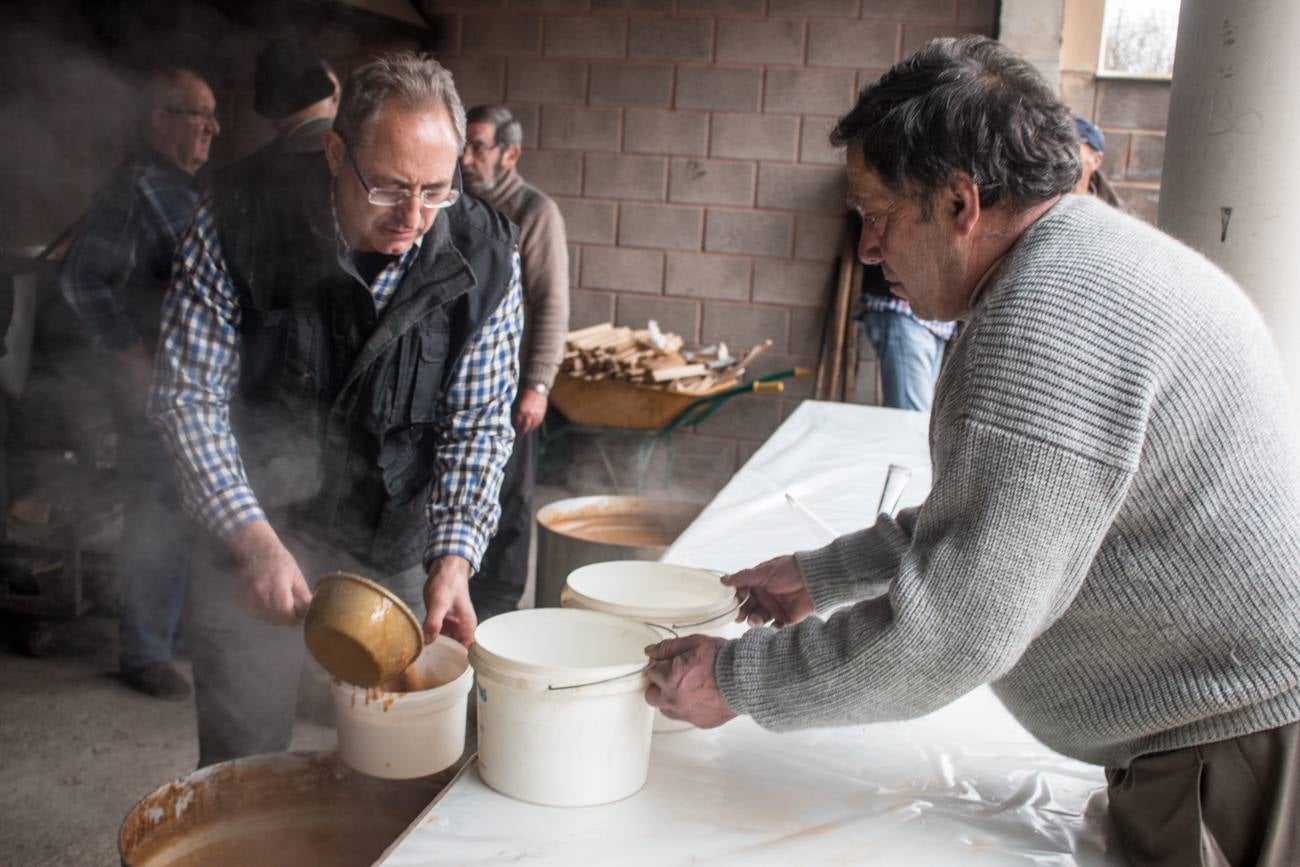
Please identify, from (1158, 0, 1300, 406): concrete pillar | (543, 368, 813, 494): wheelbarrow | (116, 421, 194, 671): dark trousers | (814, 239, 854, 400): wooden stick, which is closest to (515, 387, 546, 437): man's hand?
(543, 368, 813, 494): wheelbarrow

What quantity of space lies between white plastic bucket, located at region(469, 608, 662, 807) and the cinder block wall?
487 cm

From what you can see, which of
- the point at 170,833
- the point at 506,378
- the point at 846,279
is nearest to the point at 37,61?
the point at 846,279

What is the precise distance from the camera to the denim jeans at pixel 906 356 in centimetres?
521

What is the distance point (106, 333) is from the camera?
3.45m

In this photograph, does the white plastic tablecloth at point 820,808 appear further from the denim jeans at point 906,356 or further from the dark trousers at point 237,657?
the denim jeans at point 906,356

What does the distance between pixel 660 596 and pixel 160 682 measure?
2.65m

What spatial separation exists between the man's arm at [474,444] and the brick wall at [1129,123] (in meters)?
4.64

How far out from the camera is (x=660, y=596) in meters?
1.82

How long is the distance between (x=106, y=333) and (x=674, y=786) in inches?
→ 106

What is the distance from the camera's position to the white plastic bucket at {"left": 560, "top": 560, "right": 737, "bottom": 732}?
1679 millimetres

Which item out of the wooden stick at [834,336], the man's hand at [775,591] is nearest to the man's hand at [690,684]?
the man's hand at [775,591]

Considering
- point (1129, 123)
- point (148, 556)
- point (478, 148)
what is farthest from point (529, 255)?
point (1129, 123)

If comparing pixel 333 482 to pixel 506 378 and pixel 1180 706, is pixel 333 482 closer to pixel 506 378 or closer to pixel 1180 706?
pixel 506 378

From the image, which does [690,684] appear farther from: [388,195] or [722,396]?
[722,396]
